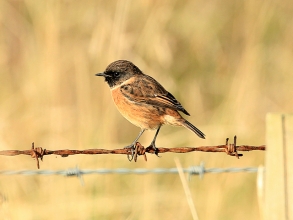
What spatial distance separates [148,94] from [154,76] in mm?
1248

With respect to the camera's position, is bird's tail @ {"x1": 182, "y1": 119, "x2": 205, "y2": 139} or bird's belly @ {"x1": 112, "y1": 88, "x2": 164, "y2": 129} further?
bird's belly @ {"x1": 112, "y1": 88, "x2": 164, "y2": 129}

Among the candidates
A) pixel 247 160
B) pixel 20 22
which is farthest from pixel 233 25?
pixel 20 22

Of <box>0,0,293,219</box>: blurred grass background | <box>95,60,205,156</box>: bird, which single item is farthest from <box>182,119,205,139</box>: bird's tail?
<box>0,0,293,219</box>: blurred grass background

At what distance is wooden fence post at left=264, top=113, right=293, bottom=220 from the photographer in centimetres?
312

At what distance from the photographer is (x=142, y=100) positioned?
630 centimetres

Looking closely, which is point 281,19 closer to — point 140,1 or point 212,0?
point 212,0

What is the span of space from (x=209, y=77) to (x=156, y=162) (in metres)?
1.85

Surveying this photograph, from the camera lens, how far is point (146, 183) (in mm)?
6492

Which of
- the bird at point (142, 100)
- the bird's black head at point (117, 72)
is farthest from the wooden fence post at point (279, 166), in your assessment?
the bird's black head at point (117, 72)

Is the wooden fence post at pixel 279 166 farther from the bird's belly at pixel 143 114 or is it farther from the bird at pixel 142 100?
the bird's belly at pixel 143 114

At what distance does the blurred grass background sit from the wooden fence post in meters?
2.97

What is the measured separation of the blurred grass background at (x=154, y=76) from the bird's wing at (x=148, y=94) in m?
0.41

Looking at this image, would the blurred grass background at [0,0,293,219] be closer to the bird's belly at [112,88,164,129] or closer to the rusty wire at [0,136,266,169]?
the bird's belly at [112,88,164,129]

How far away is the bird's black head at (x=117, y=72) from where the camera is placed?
6699mm
